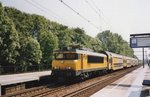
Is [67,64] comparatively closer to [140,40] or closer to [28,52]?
[140,40]

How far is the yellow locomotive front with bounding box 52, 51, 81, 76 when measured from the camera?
28.1 m

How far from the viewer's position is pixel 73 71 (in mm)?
27969

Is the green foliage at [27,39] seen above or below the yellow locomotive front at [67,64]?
above

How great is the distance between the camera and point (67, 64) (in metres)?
28.4

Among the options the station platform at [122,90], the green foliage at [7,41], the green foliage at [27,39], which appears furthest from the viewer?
the green foliage at [27,39]

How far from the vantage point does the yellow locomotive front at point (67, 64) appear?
92.1 ft

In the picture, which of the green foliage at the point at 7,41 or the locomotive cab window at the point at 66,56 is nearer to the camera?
the locomotive cab window at the point at 66,56

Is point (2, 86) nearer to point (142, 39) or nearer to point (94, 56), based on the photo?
point (142, 39)

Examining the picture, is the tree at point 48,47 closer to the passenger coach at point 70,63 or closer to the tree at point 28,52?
the tree at point 28,52

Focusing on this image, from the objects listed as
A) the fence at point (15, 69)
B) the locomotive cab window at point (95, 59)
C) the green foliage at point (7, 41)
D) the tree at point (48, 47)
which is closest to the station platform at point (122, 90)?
the locomotive cab window at point (95, 59)

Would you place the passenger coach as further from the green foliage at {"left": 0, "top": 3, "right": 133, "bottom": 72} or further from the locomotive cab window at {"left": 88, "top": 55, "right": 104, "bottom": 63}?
the green foliage at {"left": 0, "top": 3, "right": 133, "bottom": 72}

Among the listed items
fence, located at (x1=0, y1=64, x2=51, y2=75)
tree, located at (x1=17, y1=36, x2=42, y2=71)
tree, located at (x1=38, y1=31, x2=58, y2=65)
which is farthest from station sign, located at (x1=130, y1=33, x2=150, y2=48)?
tree, located at (x1=38, y1=31, x2=58, y2=65)

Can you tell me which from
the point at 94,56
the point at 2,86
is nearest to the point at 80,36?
the point at 94,56

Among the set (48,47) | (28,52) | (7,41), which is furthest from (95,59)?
(48,47)
